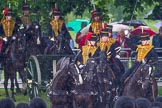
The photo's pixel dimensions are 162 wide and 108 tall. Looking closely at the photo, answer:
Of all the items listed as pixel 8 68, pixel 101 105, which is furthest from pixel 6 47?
pixel 101 105

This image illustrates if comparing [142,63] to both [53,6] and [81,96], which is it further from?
[53,6]

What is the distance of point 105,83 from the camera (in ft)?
68.2

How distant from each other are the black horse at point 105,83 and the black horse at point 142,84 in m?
0.38

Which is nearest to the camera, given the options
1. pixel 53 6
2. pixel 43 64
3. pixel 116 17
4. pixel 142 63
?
pixel 142 63

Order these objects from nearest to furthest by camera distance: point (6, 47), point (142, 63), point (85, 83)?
point (85, 83) < point (142, 63) < point (6, 47)

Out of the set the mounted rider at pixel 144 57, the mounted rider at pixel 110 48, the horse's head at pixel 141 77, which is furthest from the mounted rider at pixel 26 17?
the horse's head at pixel 141 77

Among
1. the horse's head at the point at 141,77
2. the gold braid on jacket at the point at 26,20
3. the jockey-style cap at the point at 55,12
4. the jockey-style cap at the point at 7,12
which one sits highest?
the jockey-style cap at the point at 7,12

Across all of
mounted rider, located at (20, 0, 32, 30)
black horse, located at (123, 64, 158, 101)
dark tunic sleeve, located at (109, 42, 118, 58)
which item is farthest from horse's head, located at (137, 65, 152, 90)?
mounted rider, located at (20, 0, 32, 30)

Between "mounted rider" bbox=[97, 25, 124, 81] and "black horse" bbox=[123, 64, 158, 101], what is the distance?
2.95 ft

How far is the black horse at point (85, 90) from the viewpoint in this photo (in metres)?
19.1

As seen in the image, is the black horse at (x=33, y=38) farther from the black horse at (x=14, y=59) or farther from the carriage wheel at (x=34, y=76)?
the carriage wheel at (x=34, y=76)

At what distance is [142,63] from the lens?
2053 cm

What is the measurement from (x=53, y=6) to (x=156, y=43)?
9.72ft

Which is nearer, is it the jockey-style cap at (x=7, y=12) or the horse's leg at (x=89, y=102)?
the horse's leg at (x=89, y=102)
